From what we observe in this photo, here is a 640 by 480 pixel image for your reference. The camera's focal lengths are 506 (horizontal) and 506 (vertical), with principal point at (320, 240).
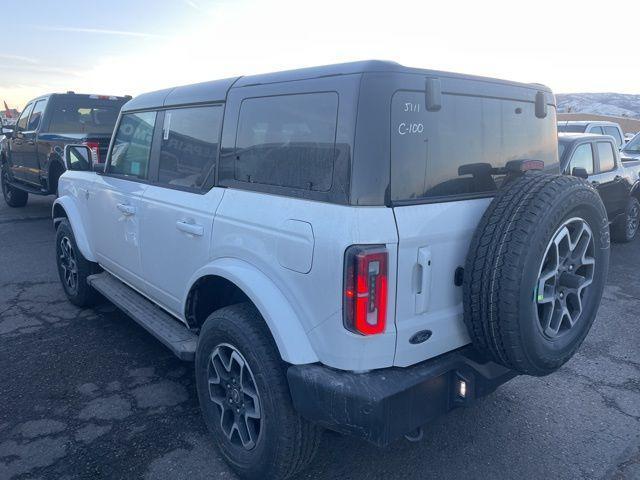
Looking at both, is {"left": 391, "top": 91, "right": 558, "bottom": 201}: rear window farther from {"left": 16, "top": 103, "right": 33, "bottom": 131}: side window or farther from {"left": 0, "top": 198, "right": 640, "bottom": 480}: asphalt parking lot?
{"left": 16, "top": 103, "right": 33, "bottom": 131}: side window

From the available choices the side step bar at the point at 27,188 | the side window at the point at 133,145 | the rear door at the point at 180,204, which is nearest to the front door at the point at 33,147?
the side step bar at the point at 27,188

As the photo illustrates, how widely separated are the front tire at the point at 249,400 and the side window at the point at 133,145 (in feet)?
4.96

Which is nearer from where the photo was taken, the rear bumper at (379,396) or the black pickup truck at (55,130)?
the rear bumper at (379,396)

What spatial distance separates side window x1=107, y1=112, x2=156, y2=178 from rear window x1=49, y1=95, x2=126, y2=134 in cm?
536

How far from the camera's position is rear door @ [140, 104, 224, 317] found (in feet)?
9.21

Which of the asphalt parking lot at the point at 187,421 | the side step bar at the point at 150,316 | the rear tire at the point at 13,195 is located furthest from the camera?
the rear tire at the point at 13,195

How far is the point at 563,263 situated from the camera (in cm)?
244

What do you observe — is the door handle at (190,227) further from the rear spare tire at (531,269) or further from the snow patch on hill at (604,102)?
the snow patch on hill at (604,102)

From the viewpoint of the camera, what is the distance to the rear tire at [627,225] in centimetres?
750

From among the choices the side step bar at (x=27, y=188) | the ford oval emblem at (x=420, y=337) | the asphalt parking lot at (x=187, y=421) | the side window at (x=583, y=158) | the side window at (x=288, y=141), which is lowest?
the asphalt parking lot at (x=187, y=421)

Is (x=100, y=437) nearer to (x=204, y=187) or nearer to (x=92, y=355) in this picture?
(x=92, y=355)

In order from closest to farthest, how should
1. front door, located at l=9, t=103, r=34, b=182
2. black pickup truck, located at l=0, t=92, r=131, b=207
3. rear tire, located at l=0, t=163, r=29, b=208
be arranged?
black pickup truck, located at l=0, t=92, r=131, b=207
front door, located at l=9, t=103, r=34, b=182
rear tire, located at l=0, t=163, r=29, b=208

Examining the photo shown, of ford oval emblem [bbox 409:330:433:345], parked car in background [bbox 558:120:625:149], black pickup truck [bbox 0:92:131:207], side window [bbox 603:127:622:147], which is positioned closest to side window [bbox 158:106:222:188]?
ford oval emblem [bbox 409:330:433:345]

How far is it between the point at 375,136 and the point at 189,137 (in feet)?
4.82
